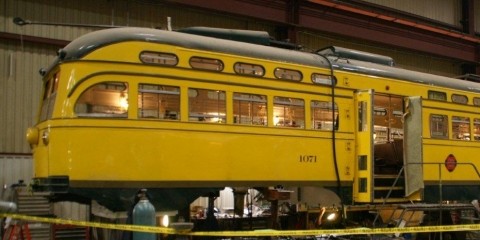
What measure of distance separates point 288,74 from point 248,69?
2.92ft

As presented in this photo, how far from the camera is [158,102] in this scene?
27.8 ft

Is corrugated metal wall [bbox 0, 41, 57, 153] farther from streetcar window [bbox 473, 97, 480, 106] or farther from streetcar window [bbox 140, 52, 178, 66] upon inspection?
streetcar window [bbox 473, 97, 480, 106]

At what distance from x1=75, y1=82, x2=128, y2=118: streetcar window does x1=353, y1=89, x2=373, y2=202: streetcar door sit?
468 centimetres

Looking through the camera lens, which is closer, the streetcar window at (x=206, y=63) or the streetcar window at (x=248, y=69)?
the streetcar window at (x=206, y=63)

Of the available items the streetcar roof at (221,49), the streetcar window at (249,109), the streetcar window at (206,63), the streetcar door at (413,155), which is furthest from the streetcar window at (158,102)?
the streetcar door at (413,155)

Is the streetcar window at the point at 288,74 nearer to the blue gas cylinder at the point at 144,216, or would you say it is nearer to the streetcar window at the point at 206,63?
the streetcar window at the point at 206,63

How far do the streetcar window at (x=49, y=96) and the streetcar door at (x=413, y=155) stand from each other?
6.67m

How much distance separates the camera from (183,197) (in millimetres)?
8617

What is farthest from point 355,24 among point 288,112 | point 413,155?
point 288,112

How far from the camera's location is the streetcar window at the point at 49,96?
28.3 feet

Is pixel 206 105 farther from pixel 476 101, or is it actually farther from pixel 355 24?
pixel 355 24

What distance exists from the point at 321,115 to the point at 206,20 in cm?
734

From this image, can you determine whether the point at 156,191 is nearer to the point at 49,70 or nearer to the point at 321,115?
the point at 49,70

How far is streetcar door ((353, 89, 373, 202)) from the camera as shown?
1045 centimetres
